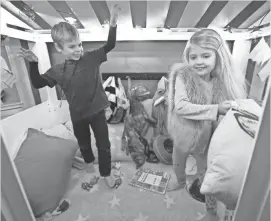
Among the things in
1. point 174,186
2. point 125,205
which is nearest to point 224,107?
point 174,186

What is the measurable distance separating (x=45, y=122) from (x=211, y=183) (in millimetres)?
917

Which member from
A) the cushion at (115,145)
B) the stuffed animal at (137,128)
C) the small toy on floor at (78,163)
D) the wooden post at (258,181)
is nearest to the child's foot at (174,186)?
the stuffed animal at (137,128)

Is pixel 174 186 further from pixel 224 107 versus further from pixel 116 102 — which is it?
pixel 116 102

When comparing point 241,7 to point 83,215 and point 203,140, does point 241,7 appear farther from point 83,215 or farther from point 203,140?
point 83,215

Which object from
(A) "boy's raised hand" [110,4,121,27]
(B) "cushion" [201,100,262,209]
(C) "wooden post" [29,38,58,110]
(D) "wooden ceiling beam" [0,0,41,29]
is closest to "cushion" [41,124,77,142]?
(C) "wooden post" [29,38,58,110]

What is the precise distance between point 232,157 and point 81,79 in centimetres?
65

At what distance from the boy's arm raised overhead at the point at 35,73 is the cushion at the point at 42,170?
9.9 inches

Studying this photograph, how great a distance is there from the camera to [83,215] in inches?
25.8

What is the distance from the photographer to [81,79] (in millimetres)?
677

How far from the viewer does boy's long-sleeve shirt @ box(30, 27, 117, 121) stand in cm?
67

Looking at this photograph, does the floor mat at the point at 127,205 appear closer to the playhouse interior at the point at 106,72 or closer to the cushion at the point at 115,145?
the playhouse interior at the point at 106,72

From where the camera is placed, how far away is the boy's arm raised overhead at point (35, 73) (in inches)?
22.5

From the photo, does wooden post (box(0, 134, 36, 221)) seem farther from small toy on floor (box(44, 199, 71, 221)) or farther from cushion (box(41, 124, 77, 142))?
cushion (box(41, 124, 77, 142))

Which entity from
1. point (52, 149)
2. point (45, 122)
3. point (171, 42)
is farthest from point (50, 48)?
point (171, 42)
